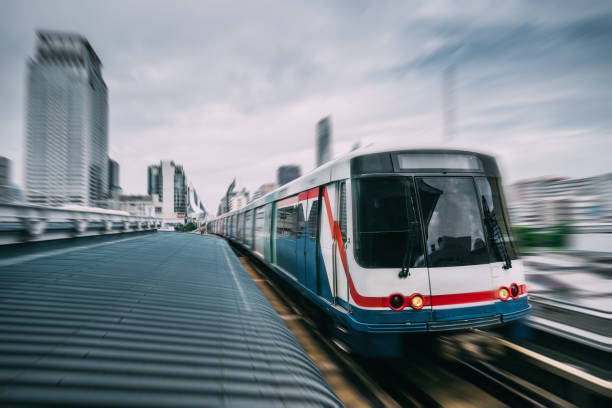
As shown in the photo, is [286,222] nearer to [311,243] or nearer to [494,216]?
[311,243]

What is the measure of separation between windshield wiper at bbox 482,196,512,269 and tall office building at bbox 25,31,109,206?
28.1 metres

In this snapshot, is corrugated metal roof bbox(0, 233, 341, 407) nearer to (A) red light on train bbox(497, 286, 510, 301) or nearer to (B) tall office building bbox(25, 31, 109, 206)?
(A) red light on train bbox(497, 286, 510, 301)

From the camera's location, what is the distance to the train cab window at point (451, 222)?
393cm

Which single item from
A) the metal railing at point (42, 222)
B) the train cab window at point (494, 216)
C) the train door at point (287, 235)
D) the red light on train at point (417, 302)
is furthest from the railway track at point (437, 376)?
the metal railing at point (42, 222)

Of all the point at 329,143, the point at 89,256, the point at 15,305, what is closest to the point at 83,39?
the point at 89,256

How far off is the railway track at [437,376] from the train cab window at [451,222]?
4.62 ft

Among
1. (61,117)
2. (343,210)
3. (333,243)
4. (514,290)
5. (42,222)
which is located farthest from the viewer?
(61,117)

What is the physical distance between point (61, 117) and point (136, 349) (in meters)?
39.1

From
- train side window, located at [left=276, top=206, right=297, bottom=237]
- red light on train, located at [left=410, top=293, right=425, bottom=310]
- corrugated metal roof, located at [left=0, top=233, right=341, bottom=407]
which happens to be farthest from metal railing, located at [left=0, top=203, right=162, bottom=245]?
red light on train, located at [left=410, top=293, right=425, bottom=310]

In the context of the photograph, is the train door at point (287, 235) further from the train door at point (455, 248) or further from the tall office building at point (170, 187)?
the tall office building at point (170, 187)

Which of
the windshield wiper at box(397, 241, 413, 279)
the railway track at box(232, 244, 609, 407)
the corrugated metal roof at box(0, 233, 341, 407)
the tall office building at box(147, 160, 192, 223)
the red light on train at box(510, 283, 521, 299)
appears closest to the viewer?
the corrugated metal roof at box(0, 233, 341, 407)

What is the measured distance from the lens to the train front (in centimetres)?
376

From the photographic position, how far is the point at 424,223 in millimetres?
3939

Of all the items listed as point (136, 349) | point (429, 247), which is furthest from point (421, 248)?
point (136, 349)
